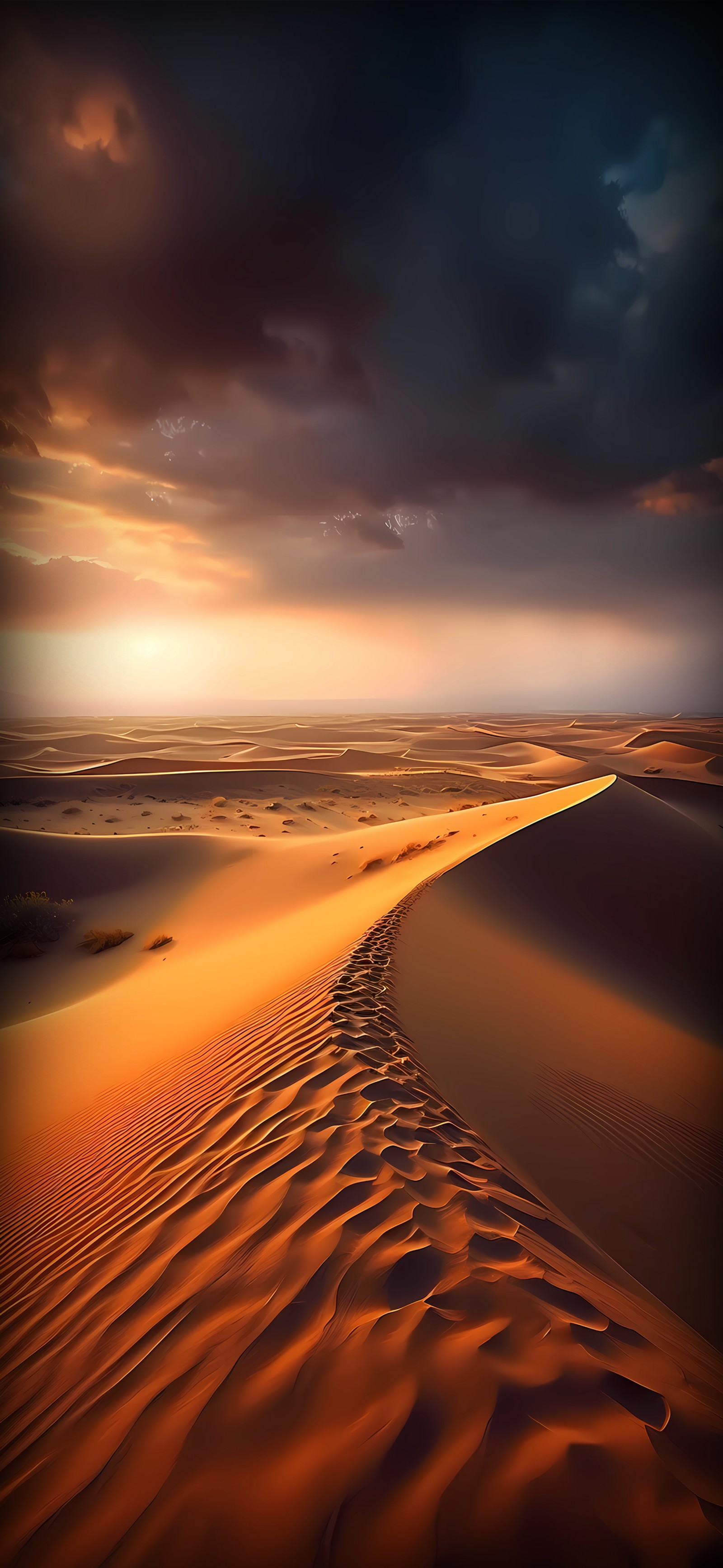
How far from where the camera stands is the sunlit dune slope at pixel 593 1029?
12.3 feet

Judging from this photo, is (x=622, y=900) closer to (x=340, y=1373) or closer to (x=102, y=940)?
(x=102, y=940)

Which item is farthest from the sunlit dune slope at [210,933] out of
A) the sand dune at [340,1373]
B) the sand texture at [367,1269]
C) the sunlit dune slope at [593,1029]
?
the sand dune at [340,1373]

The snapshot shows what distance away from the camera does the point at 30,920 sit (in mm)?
11594

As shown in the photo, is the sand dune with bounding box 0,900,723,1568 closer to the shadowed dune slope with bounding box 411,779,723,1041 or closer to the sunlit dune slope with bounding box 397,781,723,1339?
the sunlit dune slope with bounding box 397,781,723,1339

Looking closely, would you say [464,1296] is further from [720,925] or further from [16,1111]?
[720,925]

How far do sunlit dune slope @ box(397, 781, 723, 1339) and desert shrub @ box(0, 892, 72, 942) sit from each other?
8210 millimetres

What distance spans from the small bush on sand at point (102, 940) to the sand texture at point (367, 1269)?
11.6ft

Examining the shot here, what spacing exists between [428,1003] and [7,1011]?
733cm

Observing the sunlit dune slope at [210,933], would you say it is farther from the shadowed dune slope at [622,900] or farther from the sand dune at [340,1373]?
the sand dune at [340,1373]

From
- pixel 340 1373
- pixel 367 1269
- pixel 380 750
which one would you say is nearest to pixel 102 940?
pixel 367 1269

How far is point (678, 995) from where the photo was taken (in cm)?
833

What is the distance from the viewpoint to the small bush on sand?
11.1 m

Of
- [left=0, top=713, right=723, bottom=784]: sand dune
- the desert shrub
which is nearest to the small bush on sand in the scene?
the desert shrub

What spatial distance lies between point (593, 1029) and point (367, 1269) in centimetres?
501
